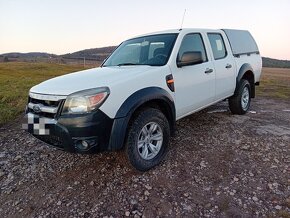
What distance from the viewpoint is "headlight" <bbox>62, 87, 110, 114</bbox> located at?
303 centimetres

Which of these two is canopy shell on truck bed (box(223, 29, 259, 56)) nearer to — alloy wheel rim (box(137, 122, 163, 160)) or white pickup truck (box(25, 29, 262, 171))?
white pickup truck (box(25, 29, 262, 171))

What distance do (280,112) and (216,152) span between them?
3.78 m

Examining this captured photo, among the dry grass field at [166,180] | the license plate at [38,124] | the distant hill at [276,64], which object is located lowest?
the distant hill at [276,64]

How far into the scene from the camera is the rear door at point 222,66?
5.02m

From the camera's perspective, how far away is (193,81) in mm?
4285

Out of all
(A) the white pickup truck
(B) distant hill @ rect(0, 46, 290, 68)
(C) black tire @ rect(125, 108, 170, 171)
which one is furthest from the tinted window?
(B) distant hill @ rect(0, 46, 290, 68)

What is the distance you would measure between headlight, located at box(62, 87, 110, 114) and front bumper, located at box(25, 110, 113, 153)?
67mm

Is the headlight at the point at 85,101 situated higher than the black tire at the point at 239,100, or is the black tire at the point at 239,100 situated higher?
the headlight at the point at 85,101

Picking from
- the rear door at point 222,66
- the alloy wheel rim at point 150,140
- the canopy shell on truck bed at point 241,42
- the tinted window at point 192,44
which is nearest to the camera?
the alloy wheel rim at point 150,140

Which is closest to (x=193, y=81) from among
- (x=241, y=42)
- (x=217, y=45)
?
(x=217, y=45)

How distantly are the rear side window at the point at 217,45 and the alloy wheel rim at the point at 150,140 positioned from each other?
2129mm

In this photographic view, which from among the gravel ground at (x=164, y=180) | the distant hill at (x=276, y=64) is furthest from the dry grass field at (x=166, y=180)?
the distant hill at (x=276, y=64)

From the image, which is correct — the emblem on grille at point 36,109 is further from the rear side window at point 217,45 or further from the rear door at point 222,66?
the rear side window at point 217,45

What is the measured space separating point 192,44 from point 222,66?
3.16ft
